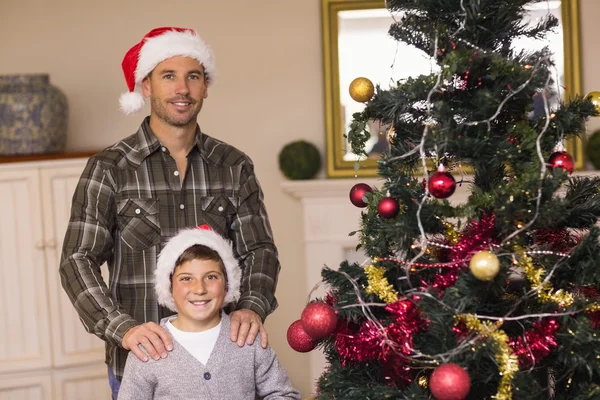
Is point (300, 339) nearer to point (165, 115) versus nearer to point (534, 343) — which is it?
point (534, 343)

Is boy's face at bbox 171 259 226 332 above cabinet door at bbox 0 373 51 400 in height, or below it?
above

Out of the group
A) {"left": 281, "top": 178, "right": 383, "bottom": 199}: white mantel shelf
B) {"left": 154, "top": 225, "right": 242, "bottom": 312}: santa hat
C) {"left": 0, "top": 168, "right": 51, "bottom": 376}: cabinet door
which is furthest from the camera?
{"left": 281, "top": 178, "right": 383, "bottom": 199}: white mantel shelf

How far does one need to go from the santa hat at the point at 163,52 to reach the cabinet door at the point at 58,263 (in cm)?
125

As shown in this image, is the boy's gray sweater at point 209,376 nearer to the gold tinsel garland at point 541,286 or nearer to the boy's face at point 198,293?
the boy's face at point 198,293

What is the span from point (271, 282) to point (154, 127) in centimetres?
55

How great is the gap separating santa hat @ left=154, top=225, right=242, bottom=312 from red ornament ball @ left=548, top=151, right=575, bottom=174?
2.79 ft

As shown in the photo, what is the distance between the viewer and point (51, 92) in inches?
151

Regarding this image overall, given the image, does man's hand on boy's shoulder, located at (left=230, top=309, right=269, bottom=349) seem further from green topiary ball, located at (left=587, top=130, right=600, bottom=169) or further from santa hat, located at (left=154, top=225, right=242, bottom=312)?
green topiary ball, located at (left=587, top=130, right=600, bottom=169)

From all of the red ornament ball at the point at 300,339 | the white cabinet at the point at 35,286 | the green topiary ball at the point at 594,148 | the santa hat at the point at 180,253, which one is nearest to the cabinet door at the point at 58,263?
the white cabinet at the point at 35,286

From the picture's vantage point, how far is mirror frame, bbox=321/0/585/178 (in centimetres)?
416

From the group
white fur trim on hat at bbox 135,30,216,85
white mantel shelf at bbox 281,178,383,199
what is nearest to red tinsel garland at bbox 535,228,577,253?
white fur trim on hat at bbox 135,30,216,85

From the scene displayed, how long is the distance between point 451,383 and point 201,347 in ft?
2.55

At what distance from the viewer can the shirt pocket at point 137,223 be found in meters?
2.43

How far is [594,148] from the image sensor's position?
4102 mm
